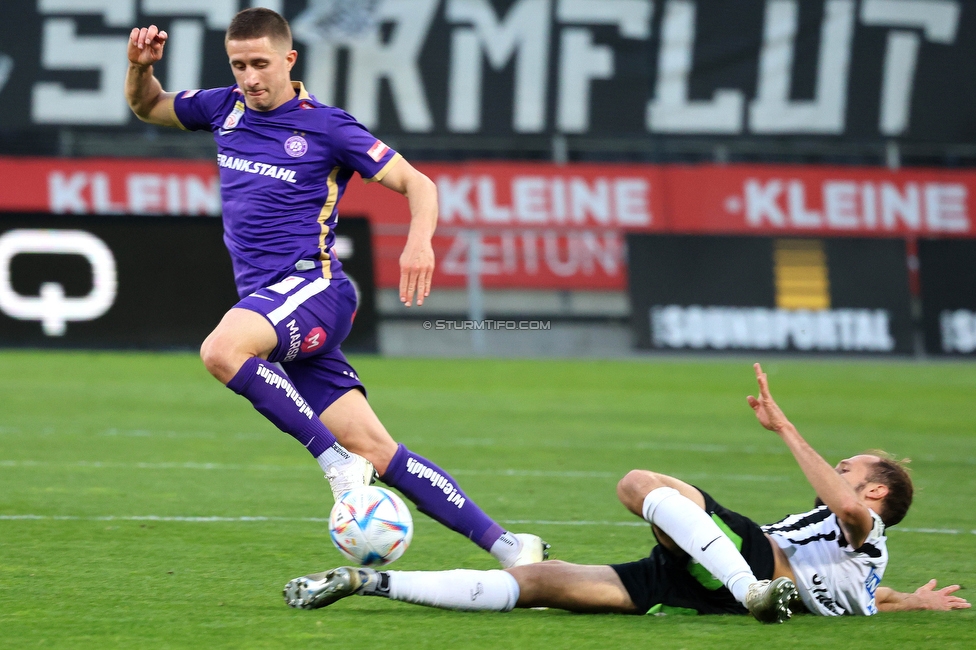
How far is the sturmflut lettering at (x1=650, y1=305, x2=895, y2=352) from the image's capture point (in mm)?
16047

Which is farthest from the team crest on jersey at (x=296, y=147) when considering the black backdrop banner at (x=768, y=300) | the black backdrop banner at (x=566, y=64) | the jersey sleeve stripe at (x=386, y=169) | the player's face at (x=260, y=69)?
the black backdrop banner at (x=566, y=64)

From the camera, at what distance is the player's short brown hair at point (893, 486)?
183 inches

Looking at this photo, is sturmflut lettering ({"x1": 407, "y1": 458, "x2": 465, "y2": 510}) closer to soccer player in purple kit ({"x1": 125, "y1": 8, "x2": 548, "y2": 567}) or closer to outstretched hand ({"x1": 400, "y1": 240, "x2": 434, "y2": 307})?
soccer player in purple kit ({"x1": 125, "y1": 8, "x2": 548, "y2": 567})

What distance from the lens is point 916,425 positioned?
437 inches

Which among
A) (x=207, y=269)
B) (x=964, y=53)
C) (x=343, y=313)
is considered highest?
(x=964, y=53)

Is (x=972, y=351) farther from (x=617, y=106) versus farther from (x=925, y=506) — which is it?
(x=925, y=506)

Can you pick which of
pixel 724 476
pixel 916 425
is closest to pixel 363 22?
pixel 916 425

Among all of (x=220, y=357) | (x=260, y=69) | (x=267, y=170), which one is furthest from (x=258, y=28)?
(x=220, y=357)

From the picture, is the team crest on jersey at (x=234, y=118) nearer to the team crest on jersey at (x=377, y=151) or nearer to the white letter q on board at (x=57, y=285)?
the team crest on jersey at (x=377, y=151)

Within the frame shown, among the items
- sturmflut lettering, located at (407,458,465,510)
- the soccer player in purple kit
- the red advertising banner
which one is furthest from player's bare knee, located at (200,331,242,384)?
the red advertising banner

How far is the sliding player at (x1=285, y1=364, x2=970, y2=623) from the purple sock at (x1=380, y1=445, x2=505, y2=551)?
16.9 inches

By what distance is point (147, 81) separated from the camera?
18.2 ft

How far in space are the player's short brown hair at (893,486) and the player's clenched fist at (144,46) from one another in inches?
124

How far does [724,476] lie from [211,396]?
5.13m
